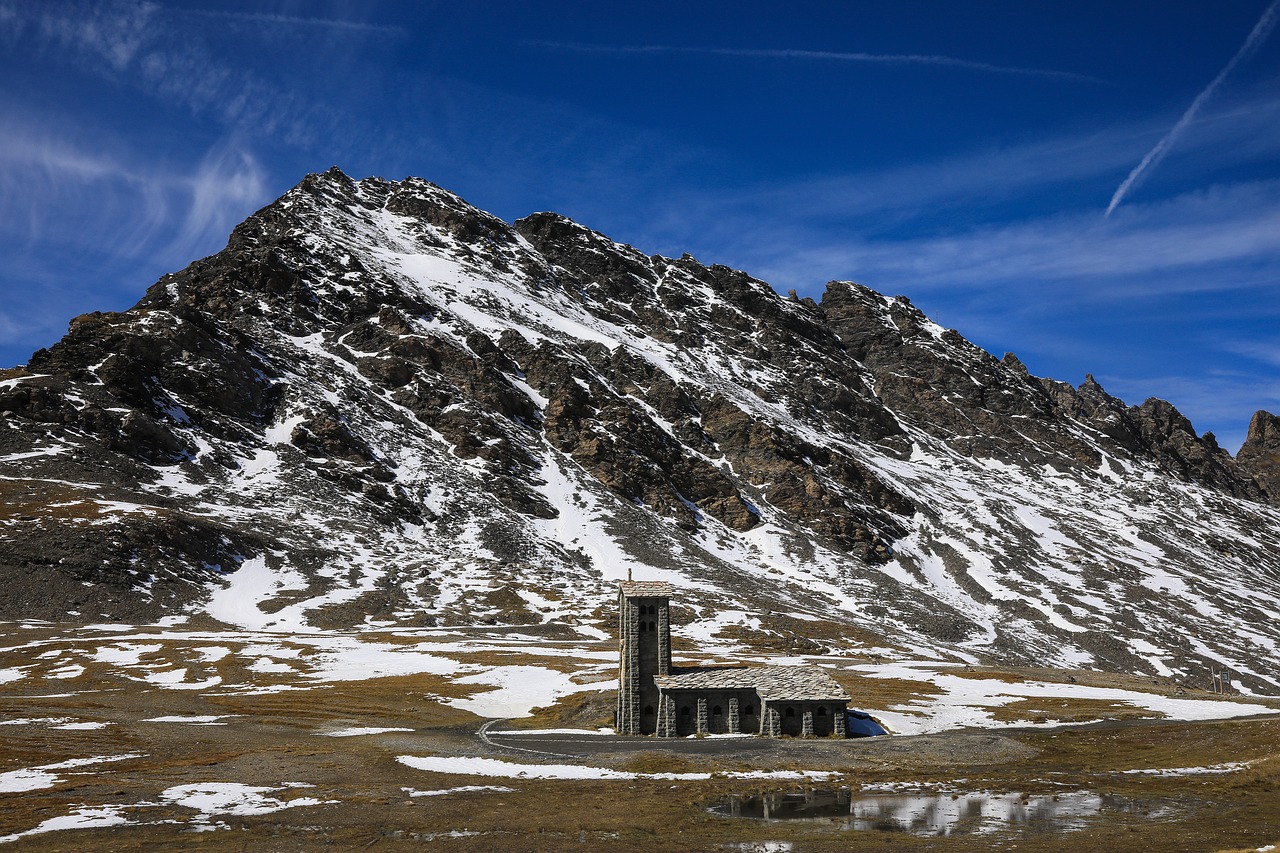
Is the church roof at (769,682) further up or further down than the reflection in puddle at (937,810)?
further up

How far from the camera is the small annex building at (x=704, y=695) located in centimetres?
5409

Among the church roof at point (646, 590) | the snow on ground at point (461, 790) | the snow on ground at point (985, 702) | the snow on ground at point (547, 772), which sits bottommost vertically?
the snow on ground at point (985, 702)

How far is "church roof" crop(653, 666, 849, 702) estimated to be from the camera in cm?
5469

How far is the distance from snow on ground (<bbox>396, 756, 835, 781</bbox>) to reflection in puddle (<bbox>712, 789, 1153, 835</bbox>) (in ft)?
14.3

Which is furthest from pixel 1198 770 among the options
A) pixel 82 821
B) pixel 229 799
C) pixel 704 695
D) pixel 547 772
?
pixel 82 821

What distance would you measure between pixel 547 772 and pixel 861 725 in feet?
82.1

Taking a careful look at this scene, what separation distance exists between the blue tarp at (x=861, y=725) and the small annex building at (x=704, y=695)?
169 cm

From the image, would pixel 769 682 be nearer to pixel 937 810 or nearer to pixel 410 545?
pixel 937 810

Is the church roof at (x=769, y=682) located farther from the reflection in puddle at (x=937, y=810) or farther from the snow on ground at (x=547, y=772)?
the reflection in puddle at (x=937, y=810)

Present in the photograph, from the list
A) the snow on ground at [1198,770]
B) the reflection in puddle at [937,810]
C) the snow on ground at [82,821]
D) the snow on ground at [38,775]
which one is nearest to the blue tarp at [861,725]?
the snow on ground at [1198,770]

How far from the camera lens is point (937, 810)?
3312cm

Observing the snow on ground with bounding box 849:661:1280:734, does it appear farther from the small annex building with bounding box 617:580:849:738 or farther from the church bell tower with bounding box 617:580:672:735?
the church bell tower with bounding box 617:580:672:735

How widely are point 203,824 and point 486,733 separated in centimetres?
2550

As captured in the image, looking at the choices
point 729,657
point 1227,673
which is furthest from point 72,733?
point 1227,673
